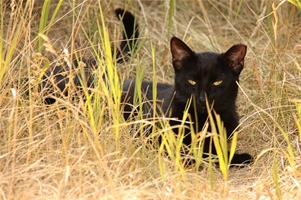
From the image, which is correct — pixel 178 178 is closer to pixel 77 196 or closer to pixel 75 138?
pixel 77 196

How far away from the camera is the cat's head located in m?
3.29

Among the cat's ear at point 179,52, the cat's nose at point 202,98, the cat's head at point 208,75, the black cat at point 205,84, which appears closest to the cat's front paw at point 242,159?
the black cat at point 205,84

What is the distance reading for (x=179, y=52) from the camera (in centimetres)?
339

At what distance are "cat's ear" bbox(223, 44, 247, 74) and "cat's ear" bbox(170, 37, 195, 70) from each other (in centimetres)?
19

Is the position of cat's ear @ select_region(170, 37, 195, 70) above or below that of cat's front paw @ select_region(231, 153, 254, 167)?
above

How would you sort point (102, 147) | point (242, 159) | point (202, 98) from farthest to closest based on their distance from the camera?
1. point (242, 159)
2. point (202, 98)
3. point (102, 147)

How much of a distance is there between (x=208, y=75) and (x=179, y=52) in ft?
0.69

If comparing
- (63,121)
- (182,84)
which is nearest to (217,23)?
(182,84)

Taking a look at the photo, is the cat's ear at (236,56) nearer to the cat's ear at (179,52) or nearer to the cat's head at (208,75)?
the cat's head at (208,75)

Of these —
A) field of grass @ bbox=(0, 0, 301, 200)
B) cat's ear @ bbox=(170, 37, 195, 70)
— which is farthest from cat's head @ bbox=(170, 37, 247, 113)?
field of grass @ bbox=(0, 0, 301, 200)

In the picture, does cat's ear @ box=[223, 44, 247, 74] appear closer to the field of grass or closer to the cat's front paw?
the field of grass

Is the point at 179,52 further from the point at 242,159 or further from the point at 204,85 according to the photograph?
the point at 242,159

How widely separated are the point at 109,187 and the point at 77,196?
0.13 metres

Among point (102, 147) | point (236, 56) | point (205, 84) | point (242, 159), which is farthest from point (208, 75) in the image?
point (102, 147)
